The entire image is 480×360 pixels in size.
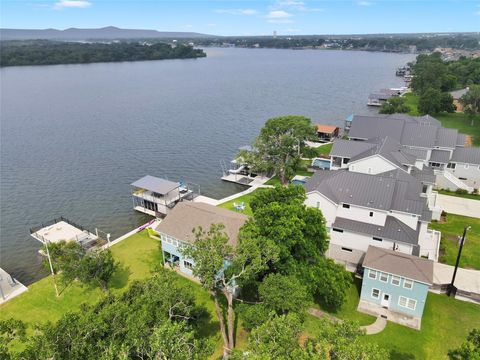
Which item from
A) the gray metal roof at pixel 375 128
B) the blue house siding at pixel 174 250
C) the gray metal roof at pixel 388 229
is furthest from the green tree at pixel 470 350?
the gray metal roof at pixel 375 128

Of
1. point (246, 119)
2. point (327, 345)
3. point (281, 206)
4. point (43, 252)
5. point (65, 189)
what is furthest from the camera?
point (246, 119)

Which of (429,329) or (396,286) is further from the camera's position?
(396,286)

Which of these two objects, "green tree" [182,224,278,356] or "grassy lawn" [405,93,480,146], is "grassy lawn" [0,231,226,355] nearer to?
"green tree" [182,224,278,356]

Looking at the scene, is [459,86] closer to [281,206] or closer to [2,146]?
[281,206]

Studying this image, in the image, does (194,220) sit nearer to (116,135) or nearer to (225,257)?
(225,257)

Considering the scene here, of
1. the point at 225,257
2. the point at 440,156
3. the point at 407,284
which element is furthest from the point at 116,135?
the point at 407,284

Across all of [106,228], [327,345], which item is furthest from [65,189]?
[327,345]

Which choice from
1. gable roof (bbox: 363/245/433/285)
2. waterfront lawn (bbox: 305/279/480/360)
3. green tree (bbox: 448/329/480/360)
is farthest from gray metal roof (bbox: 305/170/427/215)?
green tree (bbox: 448/329/480/360)
